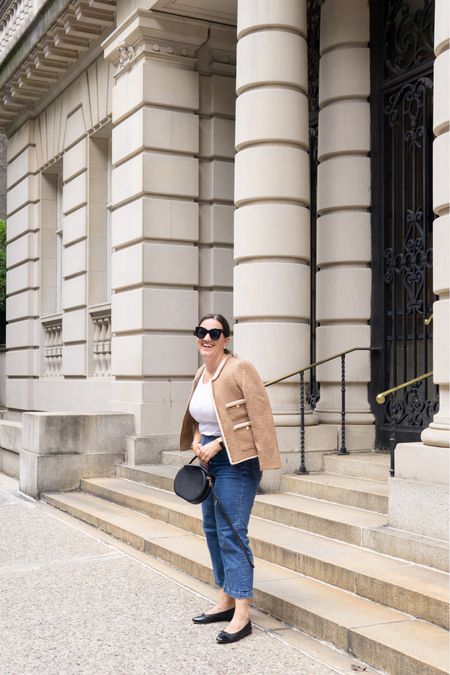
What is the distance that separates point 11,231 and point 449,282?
1342 cm

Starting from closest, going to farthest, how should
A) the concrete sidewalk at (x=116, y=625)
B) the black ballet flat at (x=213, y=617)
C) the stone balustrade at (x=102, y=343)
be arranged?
the concrete sidewalk at (x=116, y=625) → the black ballet flat at (x=213, y=617) → the stone balustrade at (x=102, y=343)

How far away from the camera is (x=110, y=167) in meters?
14.5

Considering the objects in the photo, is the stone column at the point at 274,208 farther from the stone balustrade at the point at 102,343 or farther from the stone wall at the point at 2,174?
the stone wall at the point at 2,174

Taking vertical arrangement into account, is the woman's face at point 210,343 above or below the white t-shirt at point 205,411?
above

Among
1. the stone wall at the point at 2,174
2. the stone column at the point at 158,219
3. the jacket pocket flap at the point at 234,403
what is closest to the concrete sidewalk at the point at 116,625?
the jacket pocket flap at the point at 234,403

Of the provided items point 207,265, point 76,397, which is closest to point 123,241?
point 207,265

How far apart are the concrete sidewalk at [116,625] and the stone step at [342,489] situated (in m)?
1.66

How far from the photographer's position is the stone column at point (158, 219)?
1176 cm

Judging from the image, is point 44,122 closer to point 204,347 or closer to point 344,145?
point 344,145

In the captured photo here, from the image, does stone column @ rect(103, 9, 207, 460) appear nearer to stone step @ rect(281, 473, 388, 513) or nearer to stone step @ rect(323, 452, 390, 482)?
stone step @ rect(323, 452, 390, 482)

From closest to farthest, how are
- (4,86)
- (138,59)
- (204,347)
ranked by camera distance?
1. (204,347)
2. (138,59)
3. (4,86)

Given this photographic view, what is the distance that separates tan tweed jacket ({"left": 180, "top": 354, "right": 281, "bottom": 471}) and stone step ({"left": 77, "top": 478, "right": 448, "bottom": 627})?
43.5 inches

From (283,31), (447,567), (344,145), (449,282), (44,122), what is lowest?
(447,567)

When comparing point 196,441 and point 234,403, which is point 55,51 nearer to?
point 196,441
